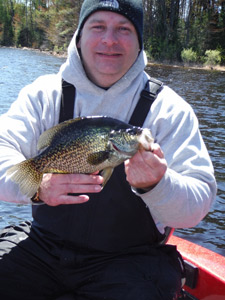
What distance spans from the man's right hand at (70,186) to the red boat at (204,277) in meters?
1.51

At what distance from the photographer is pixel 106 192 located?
2836 mm

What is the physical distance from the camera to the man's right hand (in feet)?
8.00

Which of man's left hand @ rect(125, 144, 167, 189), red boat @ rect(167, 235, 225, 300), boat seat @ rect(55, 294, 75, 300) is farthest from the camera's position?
red boat @ rect(167, 235, 225, 300)

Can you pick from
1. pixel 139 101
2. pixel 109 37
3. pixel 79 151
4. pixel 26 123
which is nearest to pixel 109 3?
pixel 109 37

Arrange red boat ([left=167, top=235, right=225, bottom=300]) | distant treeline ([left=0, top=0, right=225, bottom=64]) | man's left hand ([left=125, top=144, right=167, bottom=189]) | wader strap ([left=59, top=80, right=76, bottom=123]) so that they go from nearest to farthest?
man's left hand ([left=125, top=144, right=167, bottom=189]) < wader strap ([left=59, top=80, right=76, bottom=123]) < red boat ([left=167, top=235, right=225, bottom=300]) < distant treeline ([left=0, top=0, right=225, bottom=64])

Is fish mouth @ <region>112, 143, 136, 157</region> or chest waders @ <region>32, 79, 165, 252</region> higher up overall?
fish mouth @ <region>112, 143, 136, 157</region>

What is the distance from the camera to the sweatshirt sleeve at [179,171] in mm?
2527

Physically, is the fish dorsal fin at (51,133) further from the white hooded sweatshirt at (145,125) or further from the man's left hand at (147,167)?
the man's left hand at (147,167)

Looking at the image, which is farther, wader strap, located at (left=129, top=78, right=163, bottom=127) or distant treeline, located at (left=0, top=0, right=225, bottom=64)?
distant treeline, located at (left=0, top=0, right=225, bottom=64)

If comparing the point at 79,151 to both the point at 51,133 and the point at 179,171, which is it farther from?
the point at 179,171

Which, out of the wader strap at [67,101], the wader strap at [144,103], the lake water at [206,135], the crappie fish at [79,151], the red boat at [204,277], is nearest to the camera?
the crappie fish at [79,151]

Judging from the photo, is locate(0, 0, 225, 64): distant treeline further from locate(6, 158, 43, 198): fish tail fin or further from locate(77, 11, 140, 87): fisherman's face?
locate(6, 158, 43, 198): fish tail fin

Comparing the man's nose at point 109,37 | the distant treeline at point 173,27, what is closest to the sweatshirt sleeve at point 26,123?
the man's nose at point 109,37

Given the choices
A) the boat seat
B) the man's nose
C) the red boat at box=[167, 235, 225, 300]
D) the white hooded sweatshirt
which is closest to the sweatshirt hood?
the white hooded sweatshirt
